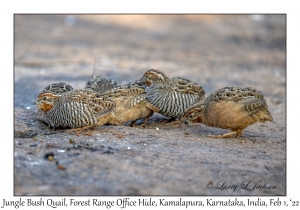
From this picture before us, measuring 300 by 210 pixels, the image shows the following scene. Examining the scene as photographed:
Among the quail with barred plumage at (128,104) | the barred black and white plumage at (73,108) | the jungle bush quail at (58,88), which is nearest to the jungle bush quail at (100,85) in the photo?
the quail with barred plumage at (128,104)

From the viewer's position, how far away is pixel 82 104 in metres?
8.45

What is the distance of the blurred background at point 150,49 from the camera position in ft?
48.7

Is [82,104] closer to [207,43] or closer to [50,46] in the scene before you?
[50,46]

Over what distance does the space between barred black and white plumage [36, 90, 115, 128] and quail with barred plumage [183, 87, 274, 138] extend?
1867 mm

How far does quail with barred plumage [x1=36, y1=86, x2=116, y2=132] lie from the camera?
8.40 metres

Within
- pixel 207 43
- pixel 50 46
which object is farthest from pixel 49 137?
pixel 207 43

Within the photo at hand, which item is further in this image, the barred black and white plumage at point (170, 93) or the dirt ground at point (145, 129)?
the barred black and white plumage at point (170, 93)

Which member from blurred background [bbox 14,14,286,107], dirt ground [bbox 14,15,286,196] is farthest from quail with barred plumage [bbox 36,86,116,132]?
blurred background [bbox 14,14,286,107]

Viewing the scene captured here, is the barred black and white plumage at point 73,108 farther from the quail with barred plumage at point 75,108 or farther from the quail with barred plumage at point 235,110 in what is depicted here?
the quail with barred plumage at point 235,110

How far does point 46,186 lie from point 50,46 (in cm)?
1376

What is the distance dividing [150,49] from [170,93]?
10.1 meters

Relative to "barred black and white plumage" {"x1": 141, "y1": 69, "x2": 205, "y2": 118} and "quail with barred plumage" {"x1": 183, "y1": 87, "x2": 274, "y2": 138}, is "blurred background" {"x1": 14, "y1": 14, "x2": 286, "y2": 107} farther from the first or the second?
"quail with barred plumage" {"x1": 183, "y1": 87, "x2": 274, "y2": 138}

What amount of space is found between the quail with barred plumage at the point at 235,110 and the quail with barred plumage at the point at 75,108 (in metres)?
1.85

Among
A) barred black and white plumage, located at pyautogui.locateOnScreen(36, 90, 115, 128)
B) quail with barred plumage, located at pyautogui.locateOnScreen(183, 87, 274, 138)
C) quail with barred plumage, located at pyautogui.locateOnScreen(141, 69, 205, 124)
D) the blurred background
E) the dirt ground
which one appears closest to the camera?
the dirt ground
